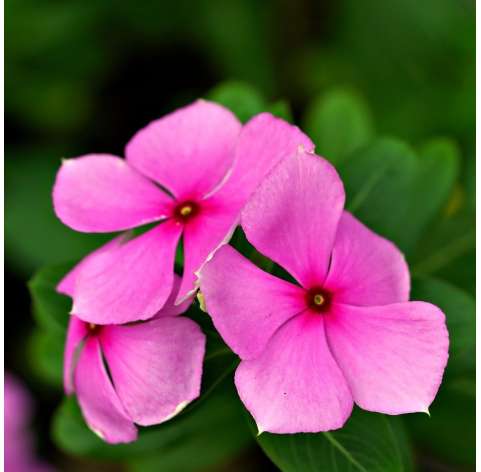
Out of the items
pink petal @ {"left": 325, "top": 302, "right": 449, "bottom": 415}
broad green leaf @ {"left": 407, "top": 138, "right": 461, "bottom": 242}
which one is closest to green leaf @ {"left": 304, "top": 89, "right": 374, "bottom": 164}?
broad green leaf @ {"left": 407, "top": 138, "right": 461, "bottom": 242}

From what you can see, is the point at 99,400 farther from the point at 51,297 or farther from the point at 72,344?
the point at 51,297

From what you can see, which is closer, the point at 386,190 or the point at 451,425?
the point at 386,190

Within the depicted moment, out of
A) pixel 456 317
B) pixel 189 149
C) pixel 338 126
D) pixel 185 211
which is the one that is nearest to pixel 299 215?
pixel 185 211

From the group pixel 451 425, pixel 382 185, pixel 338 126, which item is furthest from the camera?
pixel 338 126

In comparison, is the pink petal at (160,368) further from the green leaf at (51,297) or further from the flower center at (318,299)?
the green leaf at (51,297)

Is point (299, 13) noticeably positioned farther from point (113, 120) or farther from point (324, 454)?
point (324, 454)

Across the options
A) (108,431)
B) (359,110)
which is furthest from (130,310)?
(359,110)

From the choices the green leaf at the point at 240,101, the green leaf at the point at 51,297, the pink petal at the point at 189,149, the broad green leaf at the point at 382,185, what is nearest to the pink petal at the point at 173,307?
the pink petal at the point at 189,149
